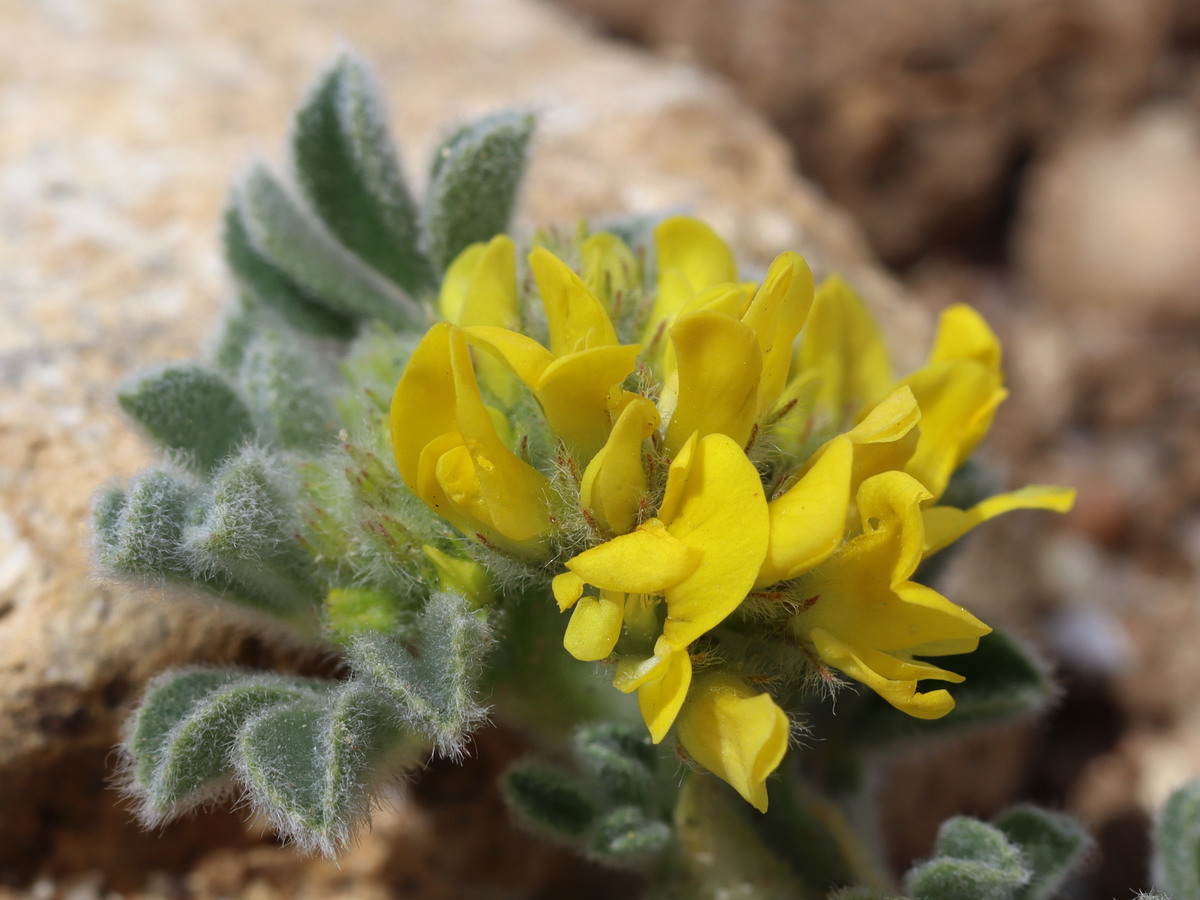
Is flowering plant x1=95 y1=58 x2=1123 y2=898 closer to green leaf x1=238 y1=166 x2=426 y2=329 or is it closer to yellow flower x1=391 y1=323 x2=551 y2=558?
yellow flower x1=391 y1=323 x2=551 y2=558

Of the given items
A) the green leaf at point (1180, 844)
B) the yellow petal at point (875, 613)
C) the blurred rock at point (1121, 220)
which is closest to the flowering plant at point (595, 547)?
the yellow petal at point (875, 613)

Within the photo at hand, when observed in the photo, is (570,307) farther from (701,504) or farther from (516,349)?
(701,504)

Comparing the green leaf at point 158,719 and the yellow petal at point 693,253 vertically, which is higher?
the yellow petal at point 693,253

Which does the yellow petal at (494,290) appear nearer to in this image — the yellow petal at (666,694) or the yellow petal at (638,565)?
the yellow petal at (638,565)

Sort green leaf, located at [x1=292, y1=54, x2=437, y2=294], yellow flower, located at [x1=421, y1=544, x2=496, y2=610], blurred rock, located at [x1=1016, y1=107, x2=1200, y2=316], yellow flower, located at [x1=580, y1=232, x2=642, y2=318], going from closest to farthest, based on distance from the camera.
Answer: yellow flower, located at [x1=421, y1=544, x2=496, y2=610] → yellow flower, located at [x1=580, y1=232, x2=642, y2=318] → green leaf, located at [x1=292, y1=54, x2=437, y2=294] → blurred rock, located at [x1=1016, y1=107, x2=1200, y2=316]

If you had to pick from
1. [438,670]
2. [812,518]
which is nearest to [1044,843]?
[812,518]

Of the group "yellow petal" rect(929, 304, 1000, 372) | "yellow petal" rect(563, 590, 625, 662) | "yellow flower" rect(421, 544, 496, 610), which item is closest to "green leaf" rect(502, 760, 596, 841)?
"yellow flower" rect(421, 544, 496, 610)
